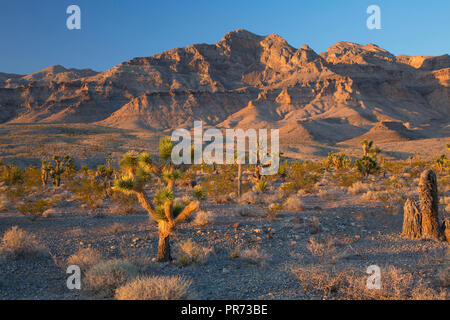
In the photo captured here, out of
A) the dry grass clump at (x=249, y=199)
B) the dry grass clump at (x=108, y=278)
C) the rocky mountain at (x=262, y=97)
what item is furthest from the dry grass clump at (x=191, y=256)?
the rocky mountain at (x=262, y=97)

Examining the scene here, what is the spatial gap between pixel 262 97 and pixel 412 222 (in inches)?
4857

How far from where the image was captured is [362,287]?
4.98m

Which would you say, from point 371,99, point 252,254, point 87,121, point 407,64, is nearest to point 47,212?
point 252,254

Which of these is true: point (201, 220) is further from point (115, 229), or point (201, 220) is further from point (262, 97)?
point (262, 97)

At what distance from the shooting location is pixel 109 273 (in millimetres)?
5508

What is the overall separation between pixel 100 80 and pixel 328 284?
157671mm

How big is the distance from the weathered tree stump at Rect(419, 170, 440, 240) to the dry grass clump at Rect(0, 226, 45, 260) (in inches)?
393

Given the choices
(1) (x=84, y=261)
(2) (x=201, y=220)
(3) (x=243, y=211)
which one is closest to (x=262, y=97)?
(3) (x=243, y=211)

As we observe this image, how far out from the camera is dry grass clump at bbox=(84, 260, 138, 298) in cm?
532

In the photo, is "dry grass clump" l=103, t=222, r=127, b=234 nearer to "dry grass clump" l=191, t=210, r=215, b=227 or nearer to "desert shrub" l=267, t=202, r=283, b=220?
"dry grass clump" l=191, t=210, r=215, b=227

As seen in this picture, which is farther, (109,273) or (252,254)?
(252,254)

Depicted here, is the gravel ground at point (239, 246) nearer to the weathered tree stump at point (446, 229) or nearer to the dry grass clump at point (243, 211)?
the dry grass clump at point (243, 211)
